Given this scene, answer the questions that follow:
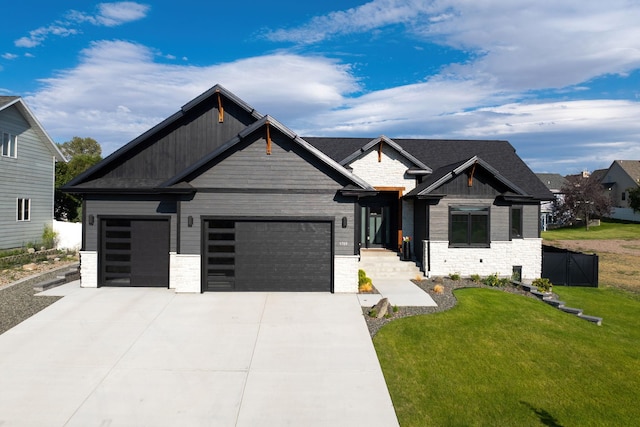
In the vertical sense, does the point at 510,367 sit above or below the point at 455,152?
below

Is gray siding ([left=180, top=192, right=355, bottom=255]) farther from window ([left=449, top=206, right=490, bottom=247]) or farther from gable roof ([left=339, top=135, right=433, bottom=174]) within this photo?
window ([left=449, top=206, right=490, bottom=247])

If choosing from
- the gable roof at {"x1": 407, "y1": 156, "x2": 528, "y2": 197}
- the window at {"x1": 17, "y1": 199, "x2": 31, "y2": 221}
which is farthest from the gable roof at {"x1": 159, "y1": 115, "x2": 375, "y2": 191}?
the window at {"x1": 17, "y1": 199, "x2": 31, "y2": 221}

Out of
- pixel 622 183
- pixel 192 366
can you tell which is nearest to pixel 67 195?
pixel 192 366

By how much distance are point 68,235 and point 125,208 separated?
13545 mm

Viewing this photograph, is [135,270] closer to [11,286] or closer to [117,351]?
[11,286]

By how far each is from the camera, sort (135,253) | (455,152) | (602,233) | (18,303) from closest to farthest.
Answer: (18,303), (135,253), (455,152), (602,233)

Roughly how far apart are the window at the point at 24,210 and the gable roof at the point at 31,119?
3.91 m

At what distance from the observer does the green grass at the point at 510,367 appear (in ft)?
21.9

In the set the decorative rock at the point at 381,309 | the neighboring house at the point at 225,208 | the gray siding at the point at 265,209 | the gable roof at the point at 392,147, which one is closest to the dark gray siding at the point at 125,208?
the neighboring house at the point at 225,208

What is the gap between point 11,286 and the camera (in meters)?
14.2

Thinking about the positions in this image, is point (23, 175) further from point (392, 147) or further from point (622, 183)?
point (622, 183)

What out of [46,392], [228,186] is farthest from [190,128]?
[46,392]

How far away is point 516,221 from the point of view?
18562 millimetres

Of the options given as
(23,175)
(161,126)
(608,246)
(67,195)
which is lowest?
(608,246)
